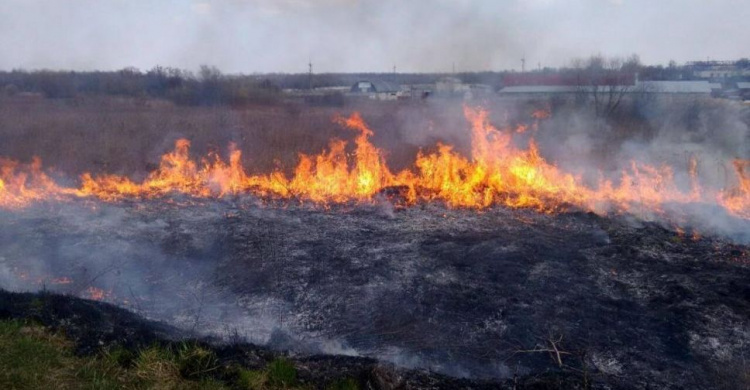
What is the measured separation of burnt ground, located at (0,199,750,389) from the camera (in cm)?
533

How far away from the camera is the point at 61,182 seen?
1287cm

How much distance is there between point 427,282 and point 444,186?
479 centimetres

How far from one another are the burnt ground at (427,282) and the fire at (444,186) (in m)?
0.87

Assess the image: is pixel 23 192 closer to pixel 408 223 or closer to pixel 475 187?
pixel 408 223

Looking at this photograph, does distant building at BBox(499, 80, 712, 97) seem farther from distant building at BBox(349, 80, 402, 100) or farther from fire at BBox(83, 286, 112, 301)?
fire at BBox(83, 286, 112, 301)

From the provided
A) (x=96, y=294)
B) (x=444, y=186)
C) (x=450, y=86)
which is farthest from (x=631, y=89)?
(x=96, y=294)

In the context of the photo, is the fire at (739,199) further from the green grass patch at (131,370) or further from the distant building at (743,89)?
the distant building at (743,89)

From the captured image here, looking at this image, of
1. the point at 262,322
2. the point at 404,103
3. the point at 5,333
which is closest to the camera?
the point at 5,333

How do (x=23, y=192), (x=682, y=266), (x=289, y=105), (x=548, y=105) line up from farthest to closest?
(x=289, y=105) < (x=548, y=105) < (x=23, y=192) < (x=682, y=266)

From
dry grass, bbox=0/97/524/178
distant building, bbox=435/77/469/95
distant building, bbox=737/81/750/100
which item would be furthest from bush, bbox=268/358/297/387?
distant building, bbox=737/81/750/100

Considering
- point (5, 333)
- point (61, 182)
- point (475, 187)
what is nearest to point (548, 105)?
point (475, 187)

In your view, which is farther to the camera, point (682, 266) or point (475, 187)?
point (475, 187)

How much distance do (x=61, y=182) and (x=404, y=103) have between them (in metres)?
16.2

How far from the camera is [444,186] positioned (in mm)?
11523
